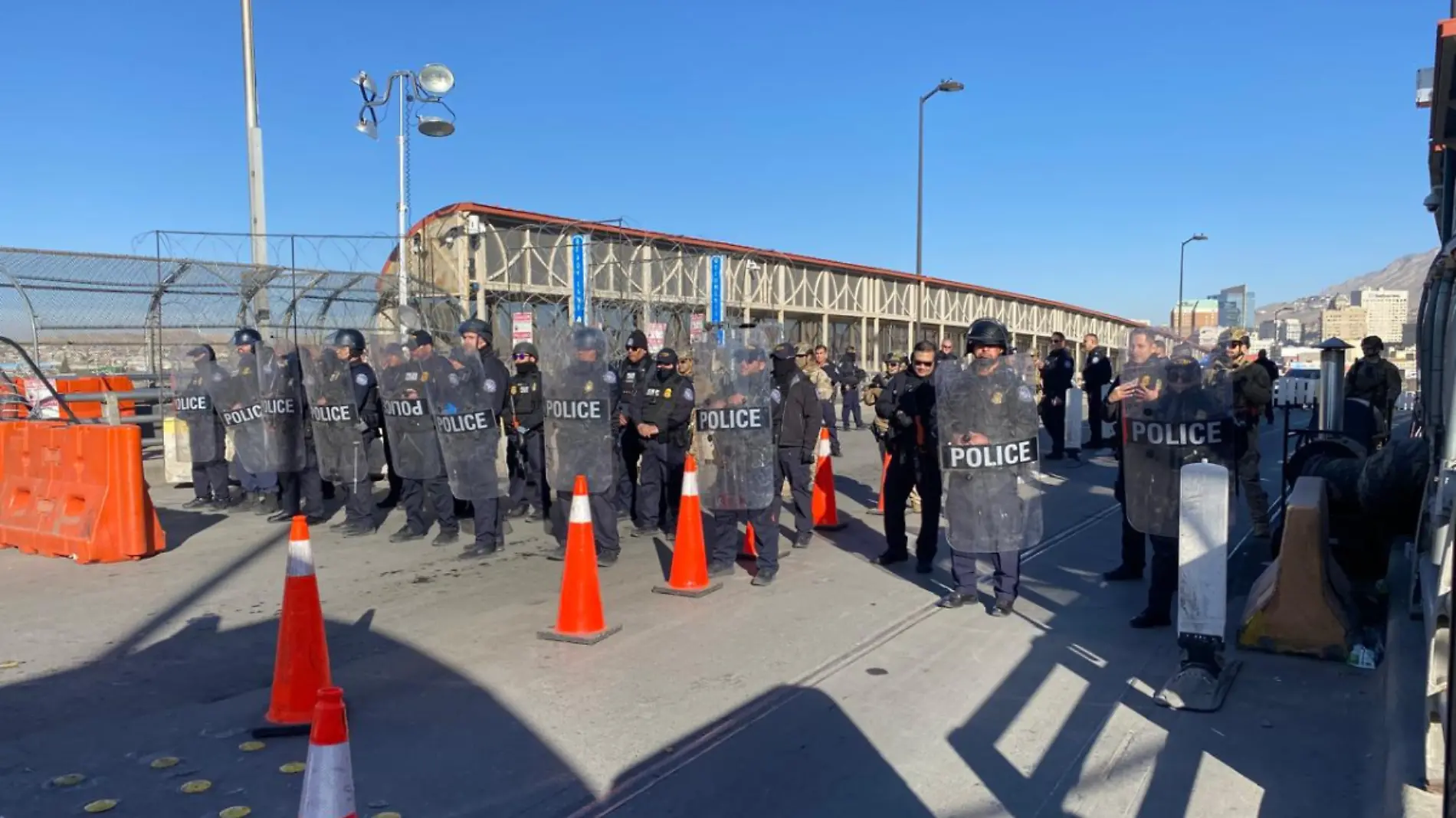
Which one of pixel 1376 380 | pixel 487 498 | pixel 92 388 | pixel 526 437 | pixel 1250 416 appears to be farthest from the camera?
pixel 92 388

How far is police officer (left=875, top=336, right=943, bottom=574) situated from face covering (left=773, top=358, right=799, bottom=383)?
80cm

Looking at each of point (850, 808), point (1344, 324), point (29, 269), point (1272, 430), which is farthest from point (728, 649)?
point (1344, 324)

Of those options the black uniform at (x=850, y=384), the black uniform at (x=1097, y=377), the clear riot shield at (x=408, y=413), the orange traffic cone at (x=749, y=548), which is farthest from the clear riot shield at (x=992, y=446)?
the black uniform at (x=850, y=384)

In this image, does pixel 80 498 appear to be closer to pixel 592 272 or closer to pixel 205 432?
pixel 205 432

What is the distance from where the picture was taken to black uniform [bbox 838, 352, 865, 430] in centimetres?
2072

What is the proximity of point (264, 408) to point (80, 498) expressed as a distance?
1.93m

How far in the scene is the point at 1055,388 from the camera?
1473 cm

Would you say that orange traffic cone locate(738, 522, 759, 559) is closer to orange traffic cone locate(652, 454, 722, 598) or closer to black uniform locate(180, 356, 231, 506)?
orange traffic cone locate(652, 454, 722, 598)

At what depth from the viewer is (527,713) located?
4.77 m

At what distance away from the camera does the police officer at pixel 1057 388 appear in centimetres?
1467

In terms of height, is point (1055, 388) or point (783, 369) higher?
point (783, 369)

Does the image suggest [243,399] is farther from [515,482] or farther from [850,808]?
[850,808]

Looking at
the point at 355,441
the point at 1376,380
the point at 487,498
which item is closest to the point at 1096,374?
the point at 1376,380

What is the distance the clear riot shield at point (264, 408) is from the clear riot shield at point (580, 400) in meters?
3.45
